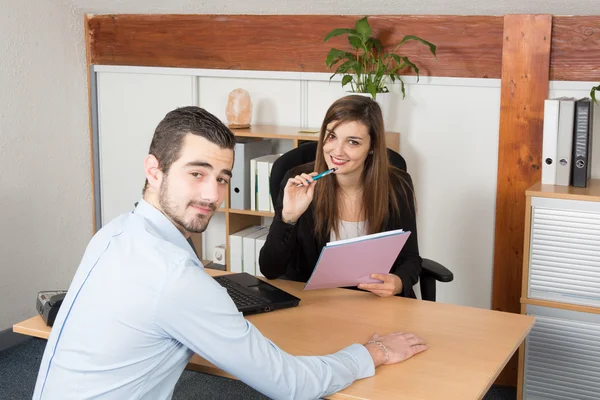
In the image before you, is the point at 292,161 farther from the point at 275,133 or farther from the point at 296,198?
the point at 275,133

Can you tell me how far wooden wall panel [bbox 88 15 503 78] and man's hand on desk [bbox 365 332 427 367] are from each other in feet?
6.05

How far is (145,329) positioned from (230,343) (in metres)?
0.18

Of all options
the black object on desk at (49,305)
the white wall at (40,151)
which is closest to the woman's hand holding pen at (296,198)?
the black object on desk at (49,305)

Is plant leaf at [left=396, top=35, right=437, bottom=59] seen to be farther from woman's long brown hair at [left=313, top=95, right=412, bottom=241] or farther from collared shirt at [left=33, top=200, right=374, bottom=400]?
collared shirt at [left=33, top=200, right=374, bottom=400]

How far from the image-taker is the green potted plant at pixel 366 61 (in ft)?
11.6

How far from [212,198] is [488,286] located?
7.55 ft

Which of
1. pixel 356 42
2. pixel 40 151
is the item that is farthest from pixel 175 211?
pixel 40 151

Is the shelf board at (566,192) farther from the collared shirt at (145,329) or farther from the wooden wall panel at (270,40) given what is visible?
the collared shirt at (145,329)

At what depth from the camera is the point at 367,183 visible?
9.28 ft

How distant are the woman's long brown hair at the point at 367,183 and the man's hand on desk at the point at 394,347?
2.50ft

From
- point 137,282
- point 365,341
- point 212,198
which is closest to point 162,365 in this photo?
point 137,282

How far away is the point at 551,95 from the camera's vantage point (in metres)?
3.40

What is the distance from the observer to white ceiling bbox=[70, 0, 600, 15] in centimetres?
328

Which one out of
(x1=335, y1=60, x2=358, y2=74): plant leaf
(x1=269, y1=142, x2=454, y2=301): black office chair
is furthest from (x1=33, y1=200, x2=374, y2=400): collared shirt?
(x1=335, y1=60, x2=358, y2=74): plant leaf
